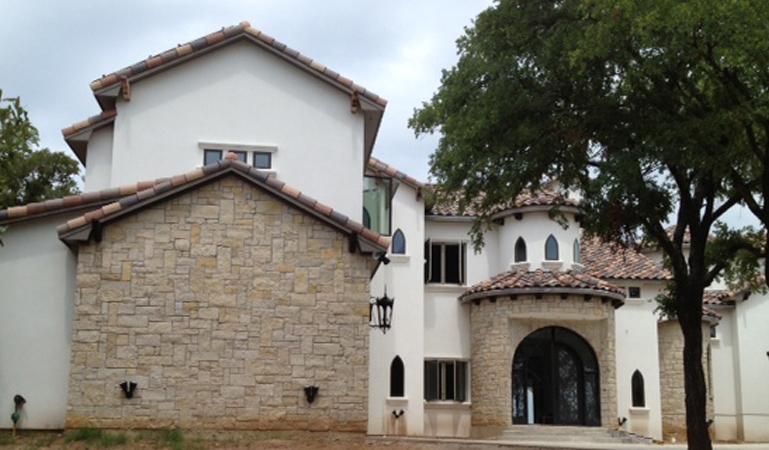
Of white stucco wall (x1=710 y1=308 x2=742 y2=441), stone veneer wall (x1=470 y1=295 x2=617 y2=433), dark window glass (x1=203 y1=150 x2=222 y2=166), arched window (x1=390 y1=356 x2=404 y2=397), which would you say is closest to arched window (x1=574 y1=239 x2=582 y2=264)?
stone veneer wall (x1=470 y1=295 x2=617 y2=433)

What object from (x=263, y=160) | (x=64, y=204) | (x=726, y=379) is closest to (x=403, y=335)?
(x=263, y=160)

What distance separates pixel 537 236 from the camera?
1260 inches

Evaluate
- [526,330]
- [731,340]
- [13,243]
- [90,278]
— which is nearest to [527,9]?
[90,278]

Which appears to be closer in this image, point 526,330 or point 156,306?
Answer: point 156,306

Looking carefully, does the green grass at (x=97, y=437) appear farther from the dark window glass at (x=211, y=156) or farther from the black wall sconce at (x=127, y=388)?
the dark window glass at (x=211, y=156)

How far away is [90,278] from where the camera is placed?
1903 centimetres

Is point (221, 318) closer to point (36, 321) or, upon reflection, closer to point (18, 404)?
point (36, 321)

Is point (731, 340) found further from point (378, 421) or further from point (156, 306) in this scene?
point (156, 306)

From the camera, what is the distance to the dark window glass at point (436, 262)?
32312mm

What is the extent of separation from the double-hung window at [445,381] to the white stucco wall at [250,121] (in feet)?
29.6

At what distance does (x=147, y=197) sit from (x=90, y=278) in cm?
196

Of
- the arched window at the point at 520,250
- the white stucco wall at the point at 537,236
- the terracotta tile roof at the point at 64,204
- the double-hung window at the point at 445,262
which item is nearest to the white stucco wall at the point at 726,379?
the white stucco wall at the point at 537,236

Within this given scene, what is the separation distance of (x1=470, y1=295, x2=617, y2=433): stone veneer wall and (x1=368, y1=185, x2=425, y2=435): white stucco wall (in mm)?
1927

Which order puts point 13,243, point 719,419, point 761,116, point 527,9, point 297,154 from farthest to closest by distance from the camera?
1. point 719,419
2. point 297,154
3. point 13,243
4. point 527,9
5. point 761,116
